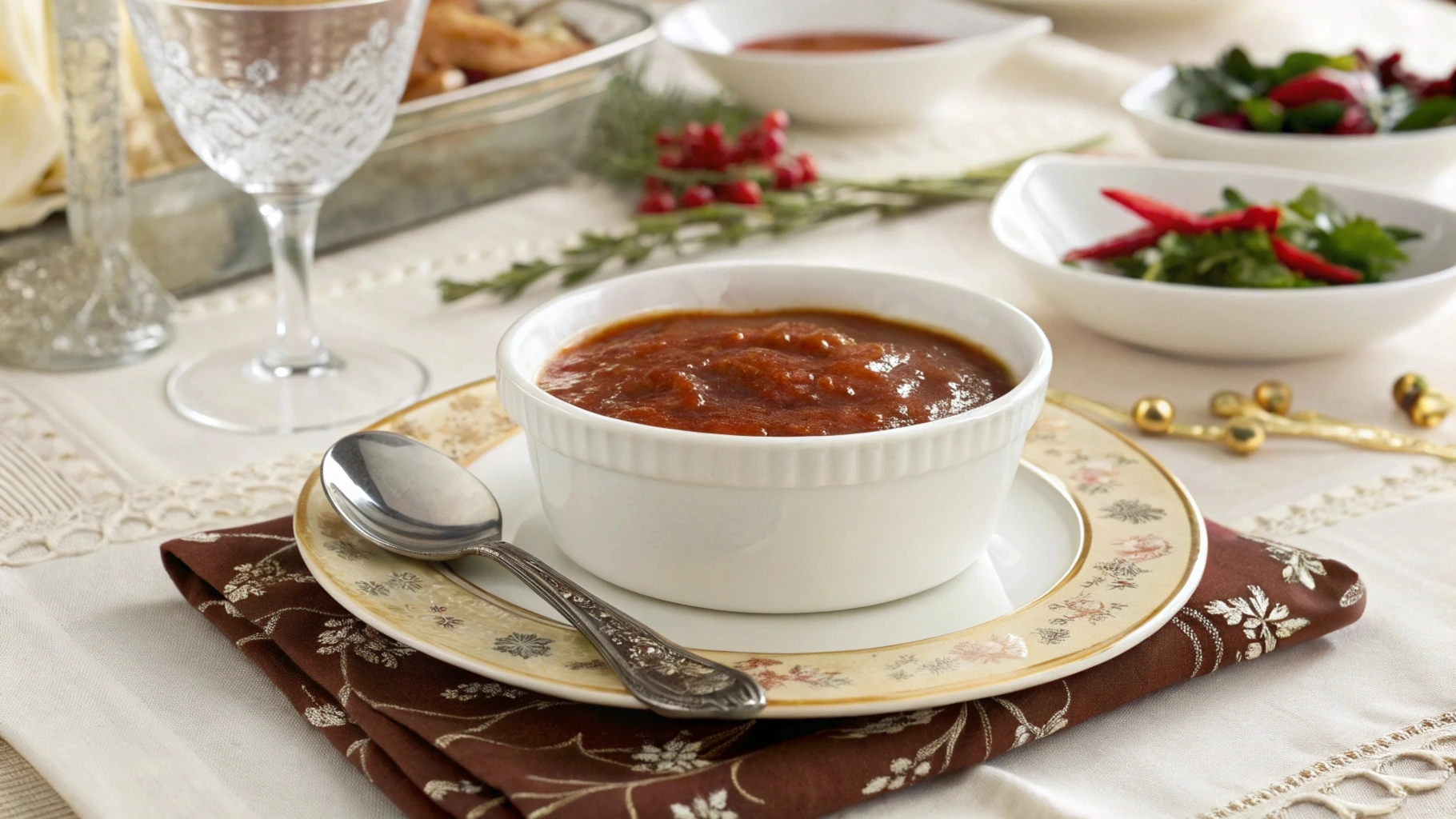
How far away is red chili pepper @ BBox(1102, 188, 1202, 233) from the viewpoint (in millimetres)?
1877

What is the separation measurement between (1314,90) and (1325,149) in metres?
0.16

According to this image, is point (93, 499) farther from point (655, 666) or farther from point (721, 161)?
point (721, 161)

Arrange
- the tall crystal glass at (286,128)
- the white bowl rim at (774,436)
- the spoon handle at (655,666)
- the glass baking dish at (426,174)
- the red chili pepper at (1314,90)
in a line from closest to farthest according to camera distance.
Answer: the spoon handle at (655,666) < the white bowl rim at (774,436) < the tall crystal glass at (286,128) < the glass baking dish at (426,174) < the red chili pepper at (1314,90)

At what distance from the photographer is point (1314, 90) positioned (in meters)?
2.33

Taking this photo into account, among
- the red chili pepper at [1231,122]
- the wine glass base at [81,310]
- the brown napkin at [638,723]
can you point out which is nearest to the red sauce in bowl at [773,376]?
the brown napkin at [638,723]

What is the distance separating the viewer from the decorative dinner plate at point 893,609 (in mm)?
982

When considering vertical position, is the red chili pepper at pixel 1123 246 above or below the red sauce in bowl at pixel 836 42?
below

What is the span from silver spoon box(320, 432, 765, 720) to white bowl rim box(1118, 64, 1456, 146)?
1.53 m

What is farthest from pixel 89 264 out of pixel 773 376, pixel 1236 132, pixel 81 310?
pixel 1236 132

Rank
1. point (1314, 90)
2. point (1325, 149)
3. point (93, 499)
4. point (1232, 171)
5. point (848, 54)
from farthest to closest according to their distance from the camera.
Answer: point (848, 54)
point (1314, 90)
point (1325, 149)
point (1232, 171)
point (93, 499)

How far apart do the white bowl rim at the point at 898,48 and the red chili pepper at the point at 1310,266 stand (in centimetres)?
106

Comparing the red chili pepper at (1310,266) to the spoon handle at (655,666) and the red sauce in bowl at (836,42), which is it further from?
the red sauce in bowl at (836,42)

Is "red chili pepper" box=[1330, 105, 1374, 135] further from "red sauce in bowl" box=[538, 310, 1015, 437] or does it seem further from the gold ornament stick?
"red sauce in bowl" box=[538, 310, 1015, 437]

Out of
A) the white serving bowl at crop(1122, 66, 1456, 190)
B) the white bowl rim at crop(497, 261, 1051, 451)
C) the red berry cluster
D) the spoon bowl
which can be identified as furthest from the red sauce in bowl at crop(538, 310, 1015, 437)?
the white serving bowl at crop(1122, 66, 1456, 190)
